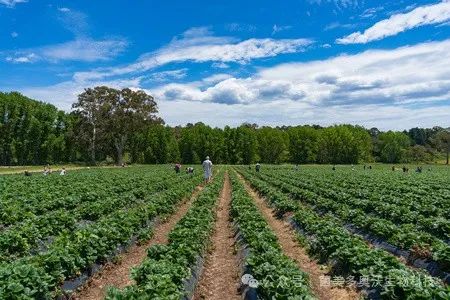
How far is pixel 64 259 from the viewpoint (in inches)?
353

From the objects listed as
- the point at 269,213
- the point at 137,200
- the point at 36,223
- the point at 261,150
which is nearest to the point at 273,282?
the point at 36,223

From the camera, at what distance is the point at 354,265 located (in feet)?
31.2

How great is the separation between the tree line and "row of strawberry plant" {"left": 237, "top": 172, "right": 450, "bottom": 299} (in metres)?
70.7

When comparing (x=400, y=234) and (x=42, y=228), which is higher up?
(x=42, y=228)

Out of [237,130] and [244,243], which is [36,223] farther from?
[237,130]

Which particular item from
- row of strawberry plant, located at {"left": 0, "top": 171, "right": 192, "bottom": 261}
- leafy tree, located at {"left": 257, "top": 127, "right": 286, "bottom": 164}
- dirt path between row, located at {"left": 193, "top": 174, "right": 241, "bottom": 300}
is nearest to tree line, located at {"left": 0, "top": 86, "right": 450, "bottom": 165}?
leafy tree, located at {"left": 257, "top": 127, "right": 286, "bottom": 164}

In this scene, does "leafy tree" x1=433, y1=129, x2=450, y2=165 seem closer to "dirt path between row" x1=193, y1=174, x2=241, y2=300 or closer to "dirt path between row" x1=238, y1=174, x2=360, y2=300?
"dirt path between row" x1=238, y1=174, x2=360, y2=300

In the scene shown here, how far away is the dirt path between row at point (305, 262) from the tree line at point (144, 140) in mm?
65766

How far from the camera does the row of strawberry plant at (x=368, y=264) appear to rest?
23.6 ft

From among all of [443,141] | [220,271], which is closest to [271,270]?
[220,271]

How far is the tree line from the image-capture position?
82.0 m

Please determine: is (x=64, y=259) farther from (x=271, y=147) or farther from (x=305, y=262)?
(x=271, y=147)

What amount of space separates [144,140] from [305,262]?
101 metres

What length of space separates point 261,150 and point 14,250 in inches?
4333
